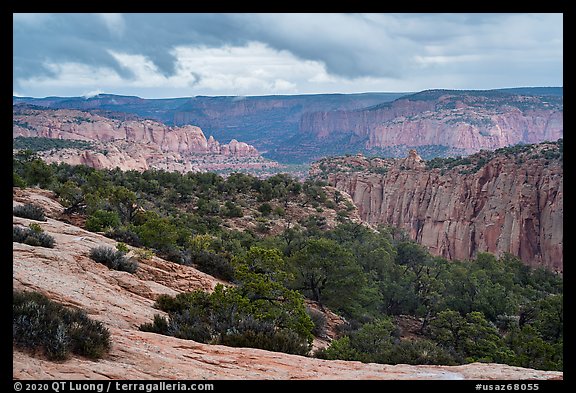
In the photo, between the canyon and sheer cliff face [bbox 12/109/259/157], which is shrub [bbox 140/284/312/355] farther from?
the canyon

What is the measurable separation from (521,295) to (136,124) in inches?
5201

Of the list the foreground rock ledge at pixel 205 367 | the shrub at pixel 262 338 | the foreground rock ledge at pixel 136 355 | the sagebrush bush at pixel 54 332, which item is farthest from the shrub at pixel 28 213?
the shrub at pixel 262 338

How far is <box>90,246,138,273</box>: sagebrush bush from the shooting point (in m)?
10.4

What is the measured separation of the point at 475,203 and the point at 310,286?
1699 inches

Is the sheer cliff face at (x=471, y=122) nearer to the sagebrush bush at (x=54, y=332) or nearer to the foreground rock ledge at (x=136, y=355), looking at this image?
the foreground rock ledge at (x=136, y=355)

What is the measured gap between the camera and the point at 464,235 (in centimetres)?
5403

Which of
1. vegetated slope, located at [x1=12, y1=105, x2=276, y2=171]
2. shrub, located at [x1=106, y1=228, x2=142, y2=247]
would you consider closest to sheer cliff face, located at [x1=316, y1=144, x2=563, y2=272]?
shrub, located at [x1=106, y1=228, x2=142, y2=247]

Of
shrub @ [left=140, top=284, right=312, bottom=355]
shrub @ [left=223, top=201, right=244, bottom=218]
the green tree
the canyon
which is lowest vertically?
shrub @ [left=223, top=201, right=244, bottom=218]

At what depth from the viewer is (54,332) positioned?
472 centimetres

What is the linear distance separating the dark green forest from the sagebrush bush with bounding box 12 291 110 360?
7.13ft

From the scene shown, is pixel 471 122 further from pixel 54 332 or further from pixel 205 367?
pixel 54 332
